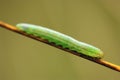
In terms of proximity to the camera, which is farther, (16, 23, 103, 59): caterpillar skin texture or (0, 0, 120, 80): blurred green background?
(0, 0, 120, 80): blurred green background

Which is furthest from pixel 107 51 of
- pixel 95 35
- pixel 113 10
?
pixel 113 10

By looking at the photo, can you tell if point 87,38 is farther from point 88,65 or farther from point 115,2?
point 115,2

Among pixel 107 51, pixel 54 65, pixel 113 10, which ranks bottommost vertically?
pixel 54 65

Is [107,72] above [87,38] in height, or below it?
below

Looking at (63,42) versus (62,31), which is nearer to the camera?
(63,42)

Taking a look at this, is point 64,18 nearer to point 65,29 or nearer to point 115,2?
point 65,29

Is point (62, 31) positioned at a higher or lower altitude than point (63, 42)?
higher

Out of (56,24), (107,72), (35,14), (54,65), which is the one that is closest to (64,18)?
(56,24)

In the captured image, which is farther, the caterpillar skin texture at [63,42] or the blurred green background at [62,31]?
the blurred green background at [62,31]
